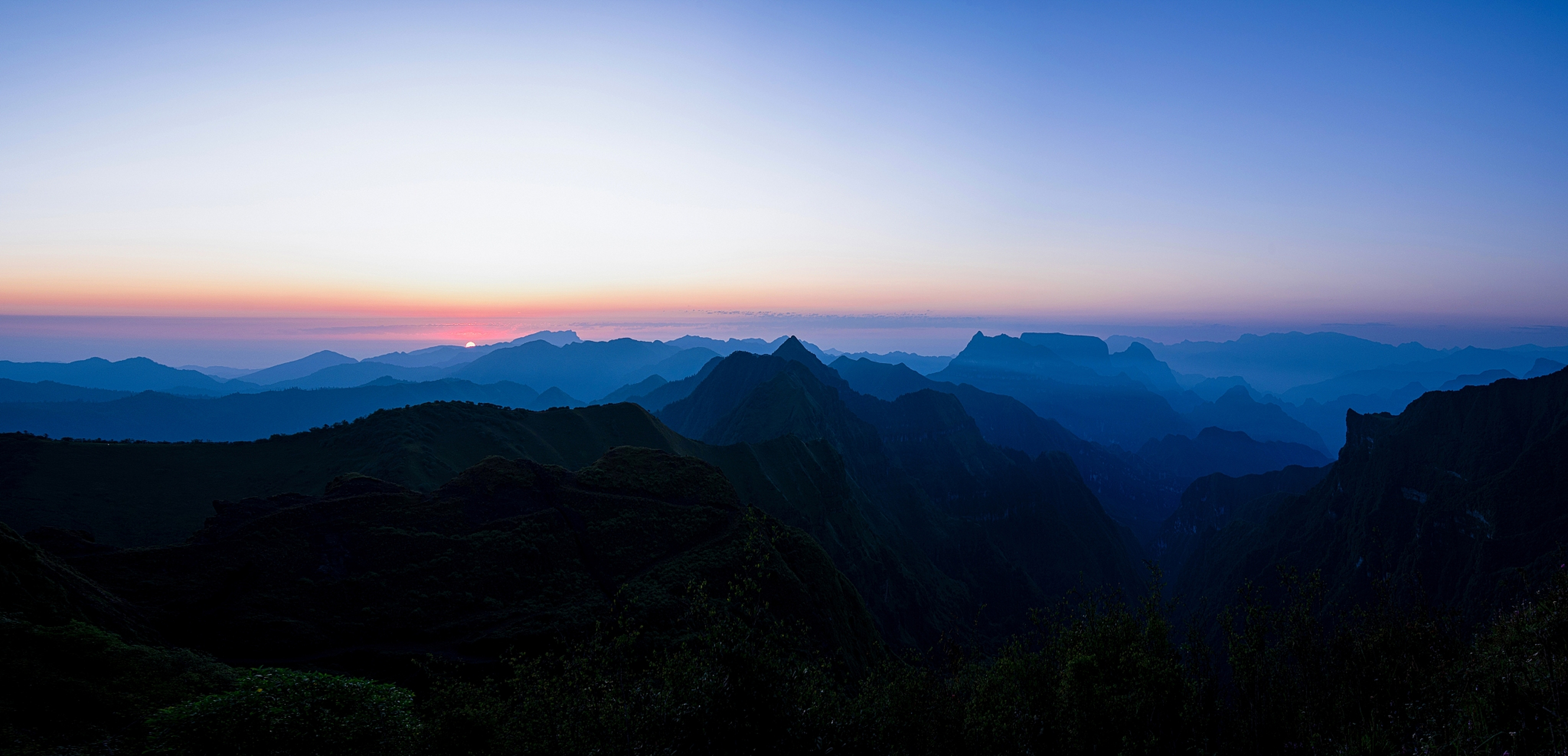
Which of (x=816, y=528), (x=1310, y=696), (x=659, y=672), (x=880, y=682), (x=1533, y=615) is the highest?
(x=1533, y=615)

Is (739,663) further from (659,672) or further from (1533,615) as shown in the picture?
(1533,615)

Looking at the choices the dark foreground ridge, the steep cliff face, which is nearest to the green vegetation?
the dark foreground ridge

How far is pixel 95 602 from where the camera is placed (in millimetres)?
32594

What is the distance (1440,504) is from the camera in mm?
114312

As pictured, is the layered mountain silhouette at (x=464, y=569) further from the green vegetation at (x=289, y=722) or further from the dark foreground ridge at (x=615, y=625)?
the green vegetation at (x=289, y=722)

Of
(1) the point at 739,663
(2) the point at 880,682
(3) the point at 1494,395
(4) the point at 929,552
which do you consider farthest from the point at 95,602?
(3) the point at 1494,395

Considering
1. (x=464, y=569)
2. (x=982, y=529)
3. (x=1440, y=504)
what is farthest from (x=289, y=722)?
(x=1440, y=504)

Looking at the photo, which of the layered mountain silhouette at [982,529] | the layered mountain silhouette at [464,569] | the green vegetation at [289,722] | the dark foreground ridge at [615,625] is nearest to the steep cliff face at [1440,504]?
the dark foreground ridge at [615,625]

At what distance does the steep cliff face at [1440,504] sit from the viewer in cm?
9762

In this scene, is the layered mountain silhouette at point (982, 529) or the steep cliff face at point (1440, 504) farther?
the layered mountain silhouette at point (982, 529)

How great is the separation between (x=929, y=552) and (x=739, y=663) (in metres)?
146

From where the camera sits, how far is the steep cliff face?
97.6m

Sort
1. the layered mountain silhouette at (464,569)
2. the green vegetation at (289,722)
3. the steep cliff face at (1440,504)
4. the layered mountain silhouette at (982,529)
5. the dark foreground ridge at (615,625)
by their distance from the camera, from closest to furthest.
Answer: the green vegetation at (289,722) → the dark foreground ridge at (615,625) → the layered mountain silhouette at (464,569) → the steep cliff face at (1440,504) → the layered mountain silhouette at (982,529)

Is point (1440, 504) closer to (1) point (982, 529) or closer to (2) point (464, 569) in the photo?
(1) point (982, 529)
